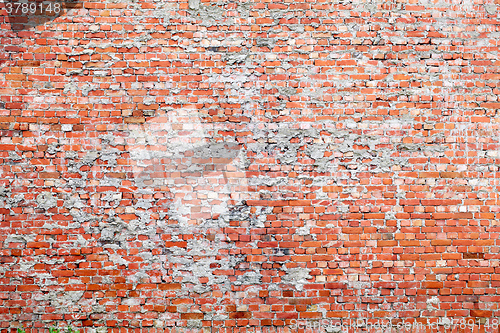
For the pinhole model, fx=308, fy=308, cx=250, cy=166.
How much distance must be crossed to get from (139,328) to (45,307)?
34.6 inches

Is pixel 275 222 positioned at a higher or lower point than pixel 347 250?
higher

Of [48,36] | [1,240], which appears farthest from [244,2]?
[1,240]

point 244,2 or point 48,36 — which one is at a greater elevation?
point 244,2

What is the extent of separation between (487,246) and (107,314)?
11.9 feet

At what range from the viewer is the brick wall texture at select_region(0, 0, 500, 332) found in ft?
9.39

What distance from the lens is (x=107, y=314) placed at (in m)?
2.84

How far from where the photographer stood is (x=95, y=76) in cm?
292

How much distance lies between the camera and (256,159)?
2.91 m

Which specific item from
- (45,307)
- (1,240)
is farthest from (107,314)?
(1,240)

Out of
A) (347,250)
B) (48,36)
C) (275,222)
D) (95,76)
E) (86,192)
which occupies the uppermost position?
(48,36)

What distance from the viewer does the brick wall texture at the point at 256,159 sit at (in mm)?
2863

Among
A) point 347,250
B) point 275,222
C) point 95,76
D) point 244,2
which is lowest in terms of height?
point 347,250

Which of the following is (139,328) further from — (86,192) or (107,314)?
(86,192)

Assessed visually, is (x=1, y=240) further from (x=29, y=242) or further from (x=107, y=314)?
(x=107, y=314)
